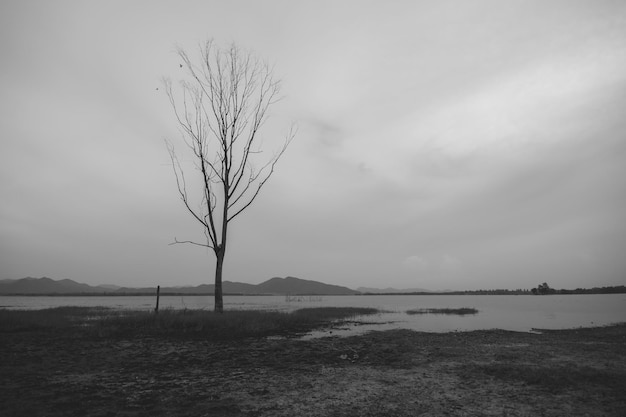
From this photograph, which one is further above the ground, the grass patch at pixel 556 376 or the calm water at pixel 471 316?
the grass patch at pixel 556 376

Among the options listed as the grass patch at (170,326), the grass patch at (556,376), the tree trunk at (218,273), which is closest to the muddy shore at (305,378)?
the grass patch at (556,376)

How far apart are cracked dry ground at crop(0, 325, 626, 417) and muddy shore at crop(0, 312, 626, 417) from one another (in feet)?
0.11

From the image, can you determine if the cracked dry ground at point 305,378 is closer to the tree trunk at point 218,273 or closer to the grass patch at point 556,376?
the grass patch at point 556,376

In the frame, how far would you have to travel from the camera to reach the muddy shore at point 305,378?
663cm

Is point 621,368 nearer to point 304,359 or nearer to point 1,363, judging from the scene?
point 304,359

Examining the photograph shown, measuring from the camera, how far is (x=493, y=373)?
9516 mm

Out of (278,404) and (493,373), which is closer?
(278,404)

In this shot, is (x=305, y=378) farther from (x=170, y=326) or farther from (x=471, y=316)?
(x=471, y=316)

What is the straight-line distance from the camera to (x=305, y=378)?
9125mm

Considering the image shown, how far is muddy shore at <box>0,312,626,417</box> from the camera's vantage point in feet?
21.7

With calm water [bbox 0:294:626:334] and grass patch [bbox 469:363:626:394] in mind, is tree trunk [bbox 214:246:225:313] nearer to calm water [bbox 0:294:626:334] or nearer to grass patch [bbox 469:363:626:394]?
calm water [bbox 0:294:626:334]

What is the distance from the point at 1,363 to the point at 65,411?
5981 mm

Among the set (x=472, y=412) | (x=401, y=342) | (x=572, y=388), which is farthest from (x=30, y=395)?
(x=401, y=342)

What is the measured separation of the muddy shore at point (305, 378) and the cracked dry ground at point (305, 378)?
32mm
